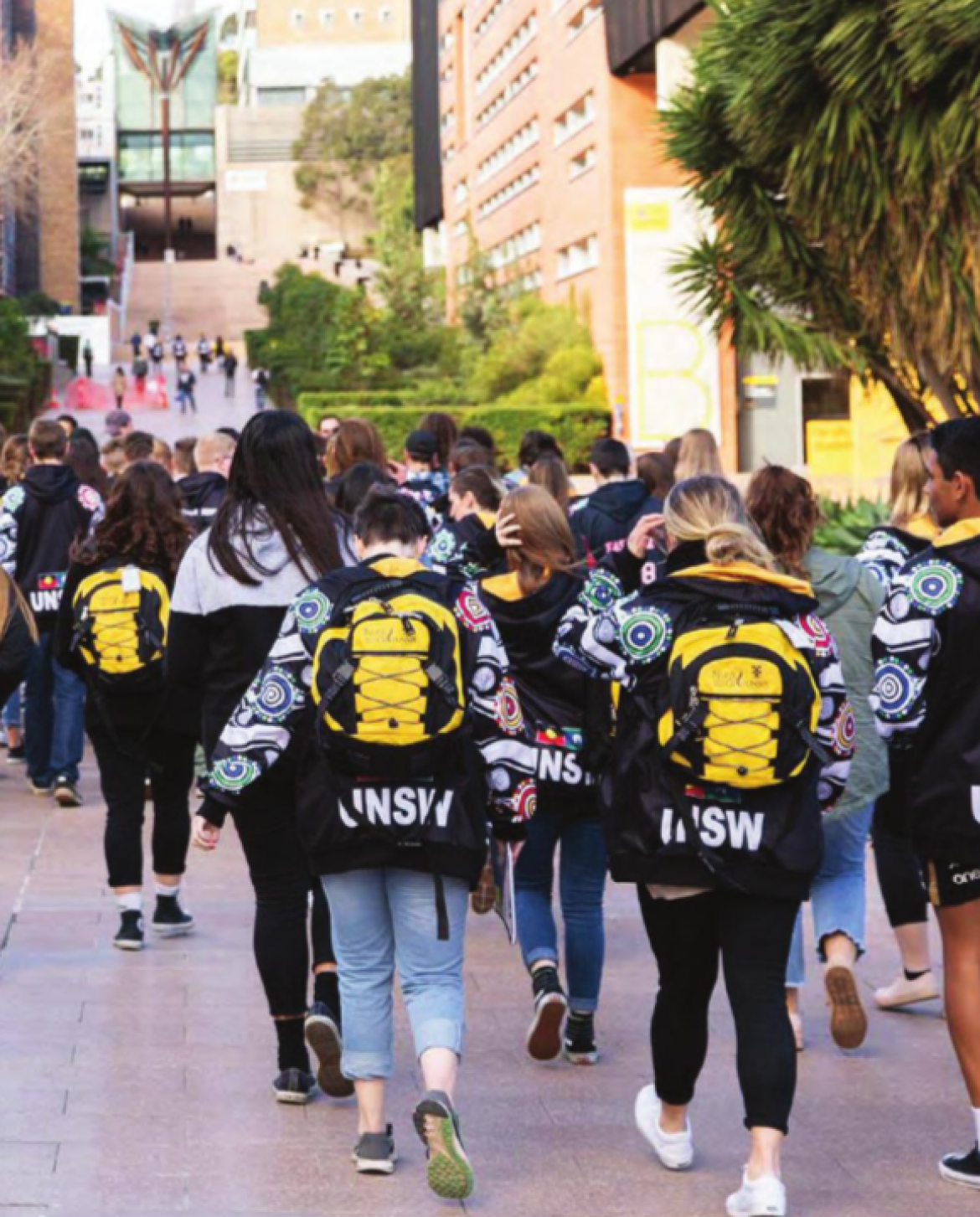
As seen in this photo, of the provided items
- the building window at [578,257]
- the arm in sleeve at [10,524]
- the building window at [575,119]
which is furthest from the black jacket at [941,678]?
the building window at [575,119]

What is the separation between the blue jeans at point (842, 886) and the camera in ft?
21.5

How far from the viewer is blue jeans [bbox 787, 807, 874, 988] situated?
6539 mm

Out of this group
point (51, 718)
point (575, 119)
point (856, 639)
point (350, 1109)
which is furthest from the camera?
point (575, 119)

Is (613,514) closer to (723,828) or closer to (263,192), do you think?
(723,828)

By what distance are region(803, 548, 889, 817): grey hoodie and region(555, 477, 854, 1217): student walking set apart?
139 centimetres

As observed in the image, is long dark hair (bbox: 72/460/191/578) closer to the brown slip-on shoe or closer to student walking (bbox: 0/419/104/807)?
student walking (bbox: 0/419/104/807)

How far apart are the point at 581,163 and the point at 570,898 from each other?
147 ft

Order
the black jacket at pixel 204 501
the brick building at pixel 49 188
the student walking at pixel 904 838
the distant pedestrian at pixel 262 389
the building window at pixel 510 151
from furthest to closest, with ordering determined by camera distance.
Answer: the brick building at pixel 49 188
the distant pedestrian at pixel 262 389
the building window at pixel 510 151
the black jacket at pixel 204 501
the student walking at pixel 904 838

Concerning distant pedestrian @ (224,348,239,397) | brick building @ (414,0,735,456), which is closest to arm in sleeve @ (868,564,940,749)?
brick building @ (414,0,735,456)

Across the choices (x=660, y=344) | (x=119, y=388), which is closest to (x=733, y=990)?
(x=660, y=344)

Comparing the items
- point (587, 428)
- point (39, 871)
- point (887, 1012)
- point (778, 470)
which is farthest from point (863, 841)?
point (587, 428)

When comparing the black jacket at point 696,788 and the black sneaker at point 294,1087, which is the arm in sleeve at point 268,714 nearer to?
the black jacket at point 696,788

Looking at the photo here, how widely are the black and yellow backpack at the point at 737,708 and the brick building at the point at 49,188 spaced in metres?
77.1

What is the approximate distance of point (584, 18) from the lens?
48906mm
